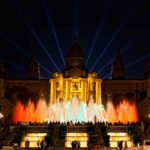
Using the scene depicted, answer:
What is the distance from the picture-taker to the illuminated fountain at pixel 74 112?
104 meters

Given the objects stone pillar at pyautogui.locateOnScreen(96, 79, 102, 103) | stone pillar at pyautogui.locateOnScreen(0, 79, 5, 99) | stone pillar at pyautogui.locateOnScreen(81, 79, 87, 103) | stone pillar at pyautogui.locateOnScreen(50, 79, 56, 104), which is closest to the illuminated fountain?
stone pillar at pyautogui.locateOnScreen(81, 79, 87, 103)

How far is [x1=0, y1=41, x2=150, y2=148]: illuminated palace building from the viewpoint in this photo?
110625 millimetres

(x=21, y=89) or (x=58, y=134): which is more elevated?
(x=21, y=89)

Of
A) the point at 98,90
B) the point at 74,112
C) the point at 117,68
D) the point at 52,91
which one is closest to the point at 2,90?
the point at 52,91

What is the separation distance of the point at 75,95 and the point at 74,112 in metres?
17.8

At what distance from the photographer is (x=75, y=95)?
404 ft

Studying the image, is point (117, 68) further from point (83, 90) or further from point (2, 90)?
point (2, 90)

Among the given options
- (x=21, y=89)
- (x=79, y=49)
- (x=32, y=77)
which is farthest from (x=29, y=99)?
(x=79, y=49)

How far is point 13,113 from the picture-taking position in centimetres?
11538

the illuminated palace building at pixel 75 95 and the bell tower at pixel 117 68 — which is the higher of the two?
the bell tower at pixel 117 68

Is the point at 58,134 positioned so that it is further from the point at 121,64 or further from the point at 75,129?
the point at 121,64

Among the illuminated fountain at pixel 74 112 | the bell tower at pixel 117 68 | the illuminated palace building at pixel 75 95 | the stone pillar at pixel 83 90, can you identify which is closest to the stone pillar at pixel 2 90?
the illuminated palace building at pixel 75 95

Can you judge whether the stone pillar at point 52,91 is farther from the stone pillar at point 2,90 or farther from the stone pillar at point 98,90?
the stone pillar at point 2,90

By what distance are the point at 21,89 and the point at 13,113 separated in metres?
11.8
